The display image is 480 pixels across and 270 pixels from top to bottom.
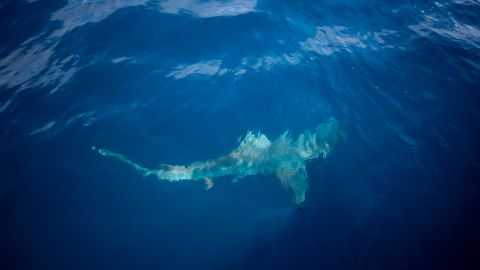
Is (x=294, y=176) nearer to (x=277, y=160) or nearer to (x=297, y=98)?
(x=277, y=160)

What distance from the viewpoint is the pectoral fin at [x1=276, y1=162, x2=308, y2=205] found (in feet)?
38.6

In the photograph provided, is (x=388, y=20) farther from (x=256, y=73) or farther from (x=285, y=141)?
(x=285, y=141)

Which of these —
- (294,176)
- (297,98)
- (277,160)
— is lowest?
(294,176)

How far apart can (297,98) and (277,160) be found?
291 cm

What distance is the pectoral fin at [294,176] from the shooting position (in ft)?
38.6

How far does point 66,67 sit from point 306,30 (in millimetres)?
9659

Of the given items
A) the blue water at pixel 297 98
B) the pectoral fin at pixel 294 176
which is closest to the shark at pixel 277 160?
the pectoral fin at pixel 294 176

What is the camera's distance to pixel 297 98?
39.4 feet

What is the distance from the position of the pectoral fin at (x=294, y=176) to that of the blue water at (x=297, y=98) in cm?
67

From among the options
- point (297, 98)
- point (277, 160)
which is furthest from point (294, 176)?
point (297, 98)

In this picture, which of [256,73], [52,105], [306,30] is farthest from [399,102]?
Result: [52,105]

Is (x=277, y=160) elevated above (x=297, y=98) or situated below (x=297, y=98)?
below

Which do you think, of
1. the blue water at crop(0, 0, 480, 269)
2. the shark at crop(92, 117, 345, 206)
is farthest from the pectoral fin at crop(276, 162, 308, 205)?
the blue water at crop(0, 0, 480, 269)

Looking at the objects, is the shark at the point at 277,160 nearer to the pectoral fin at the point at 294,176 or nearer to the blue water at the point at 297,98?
the pectoral fin at the point at 294,176
